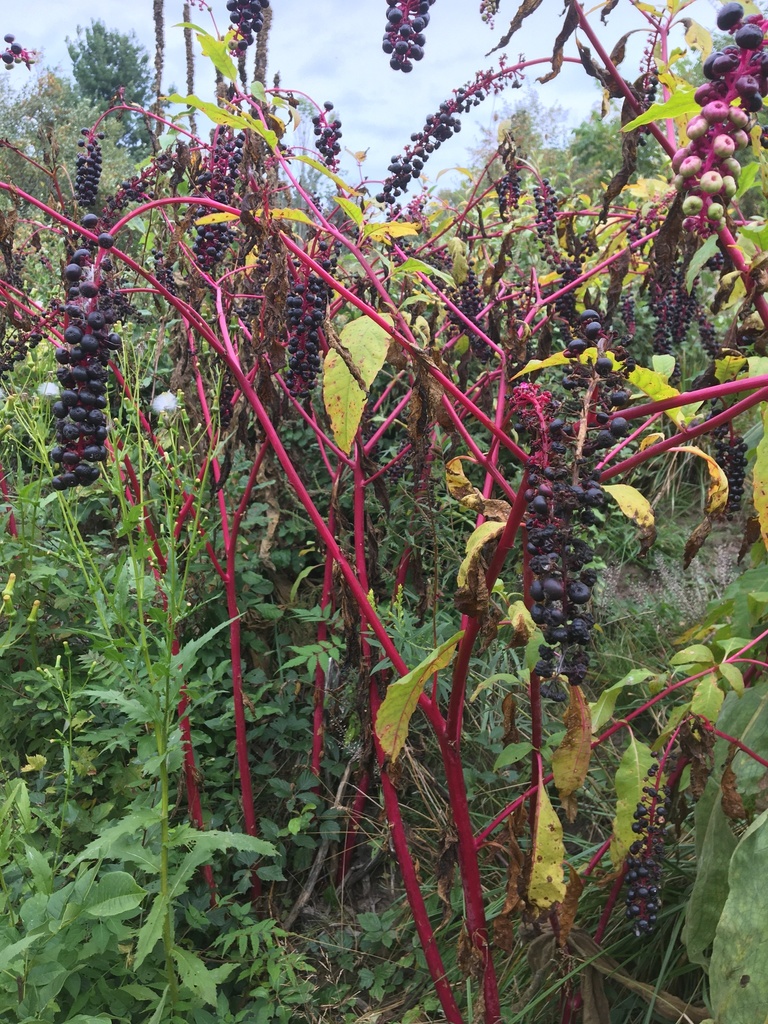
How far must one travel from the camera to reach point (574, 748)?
3.72 ft

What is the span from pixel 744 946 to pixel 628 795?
1.00 ft

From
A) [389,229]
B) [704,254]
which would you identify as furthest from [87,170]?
[704,254]

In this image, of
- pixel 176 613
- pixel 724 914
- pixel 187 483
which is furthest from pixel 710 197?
pixel 187 483

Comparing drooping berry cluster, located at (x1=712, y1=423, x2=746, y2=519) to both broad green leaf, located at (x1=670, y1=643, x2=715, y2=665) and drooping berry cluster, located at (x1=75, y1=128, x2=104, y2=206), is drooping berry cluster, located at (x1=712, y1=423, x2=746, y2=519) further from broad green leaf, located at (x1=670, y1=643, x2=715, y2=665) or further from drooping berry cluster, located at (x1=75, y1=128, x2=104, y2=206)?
drooping berry cluster, located at (x1=75, y1=128, x2=104, y2=206)

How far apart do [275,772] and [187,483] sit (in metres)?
1.00

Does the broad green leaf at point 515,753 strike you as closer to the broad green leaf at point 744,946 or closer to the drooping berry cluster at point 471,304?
the broad green leaf at point 744,946

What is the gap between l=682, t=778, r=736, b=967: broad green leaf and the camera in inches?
55.2

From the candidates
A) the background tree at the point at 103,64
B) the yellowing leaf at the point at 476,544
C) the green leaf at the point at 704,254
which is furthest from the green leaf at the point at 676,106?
the background tree at the point at 103,64

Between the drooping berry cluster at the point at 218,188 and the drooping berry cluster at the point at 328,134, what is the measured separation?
8.9 inches

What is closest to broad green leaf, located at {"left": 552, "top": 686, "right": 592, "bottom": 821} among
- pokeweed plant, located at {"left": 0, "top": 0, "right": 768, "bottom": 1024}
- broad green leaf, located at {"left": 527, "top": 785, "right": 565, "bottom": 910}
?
pokeweed plant, located at {"left": 0, "top": 0, "right": 768, "bottom": 1024}

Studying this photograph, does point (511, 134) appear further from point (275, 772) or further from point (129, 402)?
point (275, 772)

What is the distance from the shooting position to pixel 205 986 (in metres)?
1.46

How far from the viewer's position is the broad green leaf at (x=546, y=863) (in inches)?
47.6

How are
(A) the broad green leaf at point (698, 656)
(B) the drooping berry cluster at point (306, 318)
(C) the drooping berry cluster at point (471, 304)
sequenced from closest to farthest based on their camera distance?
(A) the broad green leaf at point (698, 656), (B) the drooping berry cluster at point (306, 318), (C) the drooping berry cluster at point (471, 304)
